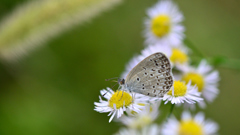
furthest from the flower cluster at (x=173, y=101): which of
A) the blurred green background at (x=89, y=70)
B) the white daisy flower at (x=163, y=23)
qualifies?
the blurred green background at (x=89, y=70)

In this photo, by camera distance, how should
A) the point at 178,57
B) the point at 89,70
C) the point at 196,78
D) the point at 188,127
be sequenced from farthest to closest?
the point at 89,70, the point at 178,57, the point at 196,78, the point at 188,127

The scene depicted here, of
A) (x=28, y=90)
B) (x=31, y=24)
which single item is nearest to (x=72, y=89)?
(x=28, y=90)

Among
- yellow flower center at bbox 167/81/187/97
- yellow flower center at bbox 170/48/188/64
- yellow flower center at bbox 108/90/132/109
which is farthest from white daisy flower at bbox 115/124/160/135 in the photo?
yellow flower center at bbox 170/48/188/64

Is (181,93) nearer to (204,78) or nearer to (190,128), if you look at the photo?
(190,128)

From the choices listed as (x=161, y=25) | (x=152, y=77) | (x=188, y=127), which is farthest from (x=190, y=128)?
(x=161, y=25)

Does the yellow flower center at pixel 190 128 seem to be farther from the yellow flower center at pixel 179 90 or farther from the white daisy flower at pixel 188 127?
the yellow flower center at pixel 179 90

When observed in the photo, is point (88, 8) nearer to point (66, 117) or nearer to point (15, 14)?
point (15, 14)
